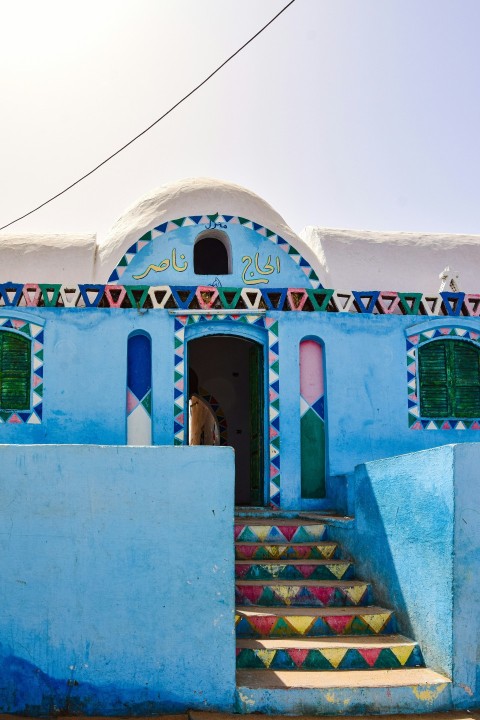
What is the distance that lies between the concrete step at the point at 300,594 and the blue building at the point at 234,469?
2 cm

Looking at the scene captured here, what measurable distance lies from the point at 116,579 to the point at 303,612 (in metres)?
1.79

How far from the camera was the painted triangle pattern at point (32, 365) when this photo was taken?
30.6 ft

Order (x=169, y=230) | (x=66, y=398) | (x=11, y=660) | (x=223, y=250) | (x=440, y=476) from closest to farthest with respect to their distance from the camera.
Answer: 1. (x=11, y=660)
2. (x=440, y=476)
3. (x=66, y=398)
4. (x=169, y=230)
5. (x=223, y=250)

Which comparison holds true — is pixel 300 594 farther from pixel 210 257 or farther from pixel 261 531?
pixel 210 257

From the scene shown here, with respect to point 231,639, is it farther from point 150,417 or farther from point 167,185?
point 167,185

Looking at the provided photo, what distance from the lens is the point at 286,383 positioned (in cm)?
966

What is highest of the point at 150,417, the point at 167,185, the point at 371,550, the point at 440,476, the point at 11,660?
the point at 167,185

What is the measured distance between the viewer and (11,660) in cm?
571

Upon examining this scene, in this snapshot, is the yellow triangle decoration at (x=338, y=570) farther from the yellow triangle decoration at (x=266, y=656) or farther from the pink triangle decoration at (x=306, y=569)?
the yellow triangle decoration at (x=266, y=656)

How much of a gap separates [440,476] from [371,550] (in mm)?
1468

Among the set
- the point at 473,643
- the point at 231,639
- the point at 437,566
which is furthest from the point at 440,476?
the point at 231,639

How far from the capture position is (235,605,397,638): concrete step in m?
6.55

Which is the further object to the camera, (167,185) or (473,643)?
(167,185)

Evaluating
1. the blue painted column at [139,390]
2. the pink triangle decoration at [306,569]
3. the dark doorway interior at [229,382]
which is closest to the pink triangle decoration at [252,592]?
the pink triangle decoration at [306,569]
